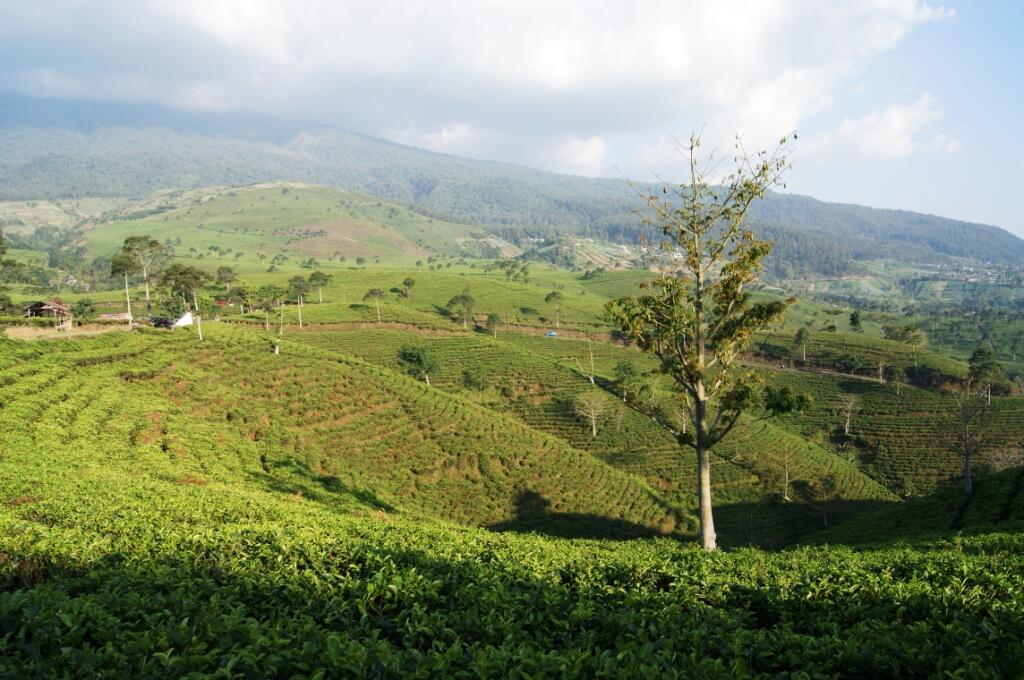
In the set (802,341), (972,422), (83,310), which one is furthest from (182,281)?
(972,422)

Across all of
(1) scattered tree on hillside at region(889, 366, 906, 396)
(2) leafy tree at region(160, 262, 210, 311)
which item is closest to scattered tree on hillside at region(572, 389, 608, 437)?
(2) leafy tree at region(160, 262, 210, 311)

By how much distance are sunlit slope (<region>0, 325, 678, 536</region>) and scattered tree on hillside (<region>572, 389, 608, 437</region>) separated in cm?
1697

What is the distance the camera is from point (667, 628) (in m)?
6.26

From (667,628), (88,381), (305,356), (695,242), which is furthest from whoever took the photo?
(305,356)

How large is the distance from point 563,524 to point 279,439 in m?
17.6

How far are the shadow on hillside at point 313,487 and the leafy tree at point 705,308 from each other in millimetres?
13923

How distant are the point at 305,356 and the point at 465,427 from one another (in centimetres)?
1541

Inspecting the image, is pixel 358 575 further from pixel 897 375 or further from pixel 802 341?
pixel 802 341

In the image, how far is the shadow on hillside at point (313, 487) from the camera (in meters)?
22.5

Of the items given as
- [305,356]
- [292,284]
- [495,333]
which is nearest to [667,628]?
[305,356]

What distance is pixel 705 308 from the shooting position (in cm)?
1838

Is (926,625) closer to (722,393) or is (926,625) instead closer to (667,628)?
(667,628)

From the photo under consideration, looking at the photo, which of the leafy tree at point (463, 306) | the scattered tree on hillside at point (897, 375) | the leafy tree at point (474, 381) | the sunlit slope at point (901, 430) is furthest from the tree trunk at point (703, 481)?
the leafy tree at point (463, 306)

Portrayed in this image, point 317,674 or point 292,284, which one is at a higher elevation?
point 292,284
